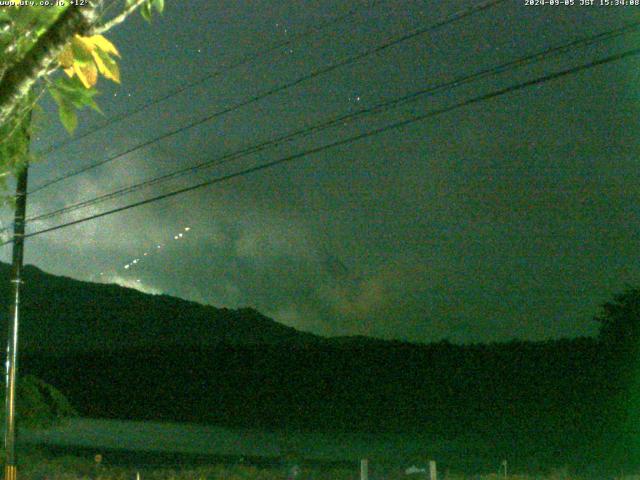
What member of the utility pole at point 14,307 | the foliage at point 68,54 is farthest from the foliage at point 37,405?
the foliage at point 68,54

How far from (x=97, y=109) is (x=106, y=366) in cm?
5131

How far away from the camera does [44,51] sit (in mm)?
3893

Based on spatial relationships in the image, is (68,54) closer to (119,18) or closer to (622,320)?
(119,18)

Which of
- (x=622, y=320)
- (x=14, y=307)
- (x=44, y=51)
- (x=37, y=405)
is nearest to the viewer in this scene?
(x=44, y=51)

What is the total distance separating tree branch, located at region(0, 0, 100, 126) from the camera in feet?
12.7

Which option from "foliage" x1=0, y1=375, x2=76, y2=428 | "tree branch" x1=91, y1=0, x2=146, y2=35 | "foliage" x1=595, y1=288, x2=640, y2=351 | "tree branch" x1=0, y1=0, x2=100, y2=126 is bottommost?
A: "foliage" x1=0, y1=375, x2=76, y2=428

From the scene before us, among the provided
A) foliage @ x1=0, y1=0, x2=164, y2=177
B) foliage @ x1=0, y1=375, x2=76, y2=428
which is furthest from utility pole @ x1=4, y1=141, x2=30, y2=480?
foliage @ x1=0, y1=0, x2=164, y2=177

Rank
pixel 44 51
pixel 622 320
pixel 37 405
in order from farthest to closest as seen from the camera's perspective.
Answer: pixel 622 320 → pixel 37 405 → pixel 44 51

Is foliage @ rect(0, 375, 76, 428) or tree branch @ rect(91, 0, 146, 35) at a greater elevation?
tree branch @ rect(91, 0, 146, 35)

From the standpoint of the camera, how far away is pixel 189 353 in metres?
57.8

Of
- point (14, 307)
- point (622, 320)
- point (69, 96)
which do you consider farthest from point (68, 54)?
point (622, 320)

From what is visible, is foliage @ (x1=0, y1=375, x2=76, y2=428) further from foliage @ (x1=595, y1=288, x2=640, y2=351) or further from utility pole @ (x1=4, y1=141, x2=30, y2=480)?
foliage @ (x1=595, y1=288, x2=640, y2=351)

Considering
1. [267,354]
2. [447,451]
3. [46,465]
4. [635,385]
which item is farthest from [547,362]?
[46,465]

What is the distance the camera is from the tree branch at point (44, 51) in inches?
153
